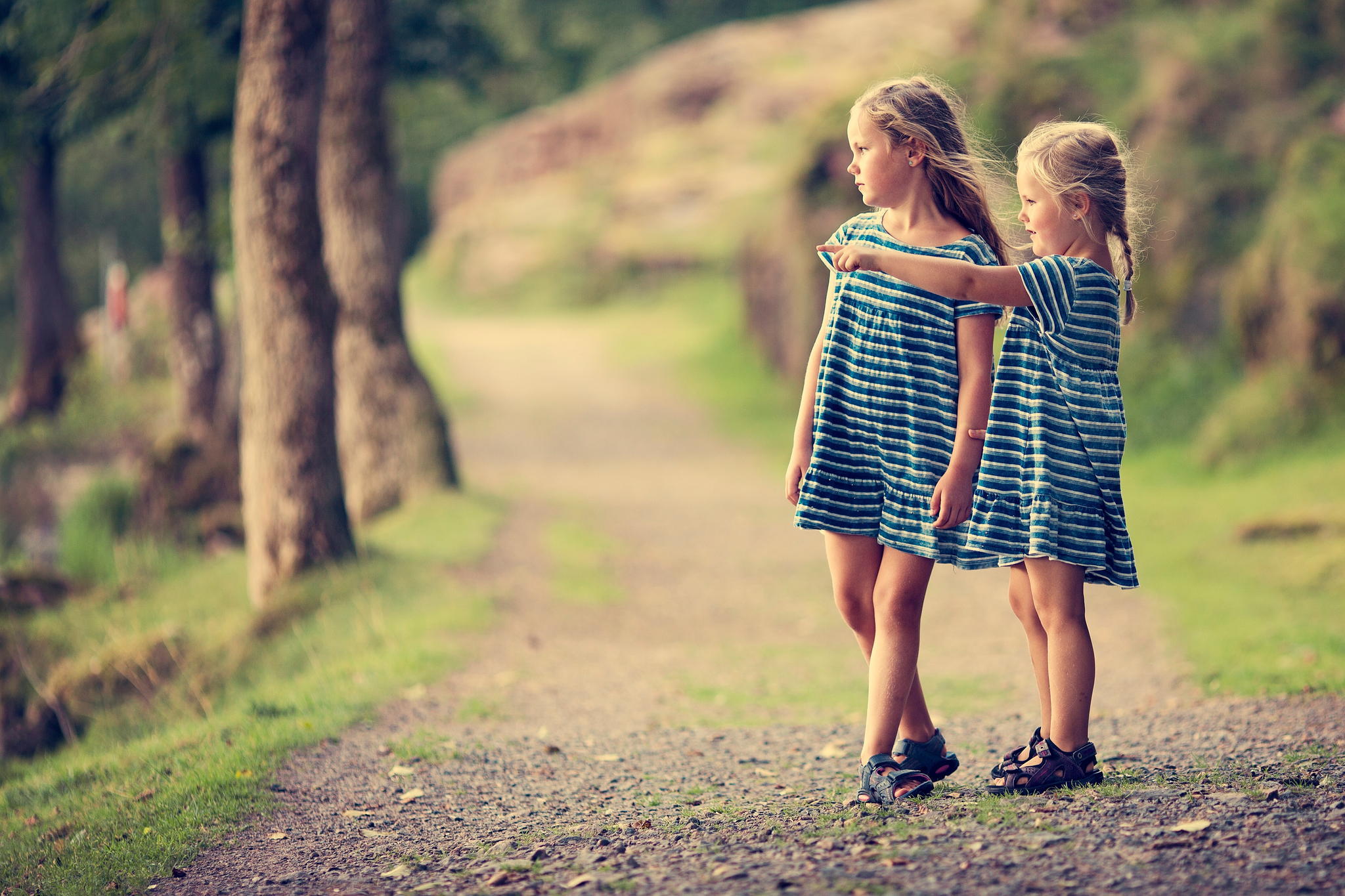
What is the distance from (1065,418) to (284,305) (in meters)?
6.27

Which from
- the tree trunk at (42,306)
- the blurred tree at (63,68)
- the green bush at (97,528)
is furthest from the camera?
the tree trunk at (42,306)

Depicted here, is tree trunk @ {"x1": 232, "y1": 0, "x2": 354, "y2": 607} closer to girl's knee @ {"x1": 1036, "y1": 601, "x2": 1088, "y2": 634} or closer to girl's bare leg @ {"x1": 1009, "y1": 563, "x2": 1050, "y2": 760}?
girl's bare leg @ {"x1": 1009, "y1": 563, "x2": 1050, "y2": 760}

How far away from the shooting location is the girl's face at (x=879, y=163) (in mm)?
3744

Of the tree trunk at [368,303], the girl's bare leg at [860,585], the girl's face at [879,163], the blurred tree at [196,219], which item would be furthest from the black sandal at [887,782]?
the blurred tree at [196,219]

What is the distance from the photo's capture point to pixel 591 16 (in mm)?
42656

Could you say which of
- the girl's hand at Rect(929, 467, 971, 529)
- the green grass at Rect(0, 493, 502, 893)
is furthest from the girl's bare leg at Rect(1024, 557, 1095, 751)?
the green grass at Rect(0, 493, 502, 893)

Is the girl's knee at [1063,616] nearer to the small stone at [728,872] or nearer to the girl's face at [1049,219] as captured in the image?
the girl's face at [1049,219]

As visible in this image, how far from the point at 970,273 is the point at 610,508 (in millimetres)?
8897

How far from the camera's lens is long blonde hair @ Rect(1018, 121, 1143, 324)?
3.70 metres

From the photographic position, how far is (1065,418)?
3.67 meters

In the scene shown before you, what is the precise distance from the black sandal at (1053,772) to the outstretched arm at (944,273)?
1.25 m

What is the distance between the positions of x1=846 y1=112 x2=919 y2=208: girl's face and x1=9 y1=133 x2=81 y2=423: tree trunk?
15850 millimetres

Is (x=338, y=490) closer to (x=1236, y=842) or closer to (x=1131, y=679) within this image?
(x=1131, y=679)

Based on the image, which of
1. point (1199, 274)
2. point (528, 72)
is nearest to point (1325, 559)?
point (1199, 274)
